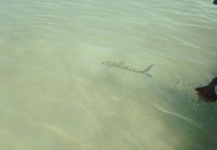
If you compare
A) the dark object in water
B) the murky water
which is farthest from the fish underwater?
the dark object in water

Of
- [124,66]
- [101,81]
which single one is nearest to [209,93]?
[124,66]

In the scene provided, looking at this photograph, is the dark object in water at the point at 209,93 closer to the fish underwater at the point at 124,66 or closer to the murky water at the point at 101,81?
the murky water at the point at 101,81

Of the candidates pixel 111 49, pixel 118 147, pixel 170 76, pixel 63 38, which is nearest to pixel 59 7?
pixel 63 38

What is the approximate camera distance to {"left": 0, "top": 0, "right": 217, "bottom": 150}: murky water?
11.9 feet

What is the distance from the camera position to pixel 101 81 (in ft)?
15.9

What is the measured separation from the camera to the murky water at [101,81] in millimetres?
3625

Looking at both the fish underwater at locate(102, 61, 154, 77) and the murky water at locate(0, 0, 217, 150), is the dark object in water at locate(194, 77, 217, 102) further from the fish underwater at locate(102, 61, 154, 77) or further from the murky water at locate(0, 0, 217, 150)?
the fish underwater at locate(102, 61, 154, 77)

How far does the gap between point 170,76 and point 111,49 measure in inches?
63.8

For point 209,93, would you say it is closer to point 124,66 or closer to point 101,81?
point 124,66

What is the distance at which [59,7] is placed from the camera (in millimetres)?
8758

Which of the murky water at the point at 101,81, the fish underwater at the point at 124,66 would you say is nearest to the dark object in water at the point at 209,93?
the murky water at the point at 101,81

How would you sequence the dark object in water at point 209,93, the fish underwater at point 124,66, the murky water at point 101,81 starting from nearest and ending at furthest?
1. the murky water at point 101,81
2. the dark object in water at point 209,93
3. the fish underwater at point 124,66

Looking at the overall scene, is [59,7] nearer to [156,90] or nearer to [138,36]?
[138,36]

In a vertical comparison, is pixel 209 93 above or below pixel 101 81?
above
